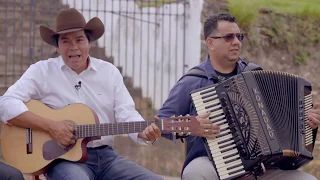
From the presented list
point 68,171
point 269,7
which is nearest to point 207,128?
point 68,171

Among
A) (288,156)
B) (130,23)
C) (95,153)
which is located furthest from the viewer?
(130,23)

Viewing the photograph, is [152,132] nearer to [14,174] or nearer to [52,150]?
[52,150]

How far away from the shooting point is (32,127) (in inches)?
218

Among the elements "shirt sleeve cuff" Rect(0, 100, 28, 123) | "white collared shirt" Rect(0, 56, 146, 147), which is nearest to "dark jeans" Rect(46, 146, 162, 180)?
"white collared shirt" Rect(0, 56, 146, 147)

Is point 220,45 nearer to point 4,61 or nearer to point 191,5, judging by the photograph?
point 191,5

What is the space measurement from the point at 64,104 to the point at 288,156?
173 cm

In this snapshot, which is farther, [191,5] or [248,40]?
[248,40]

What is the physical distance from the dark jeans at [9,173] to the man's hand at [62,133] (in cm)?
40

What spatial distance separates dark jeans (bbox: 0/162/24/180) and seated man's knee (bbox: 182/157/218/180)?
3.92 ft

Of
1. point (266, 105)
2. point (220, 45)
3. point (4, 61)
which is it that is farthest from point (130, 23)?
point (266, 105)

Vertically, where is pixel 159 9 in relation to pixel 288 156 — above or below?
above

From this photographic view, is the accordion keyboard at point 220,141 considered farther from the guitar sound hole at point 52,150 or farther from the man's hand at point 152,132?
the guitar sound hole at point 52,150

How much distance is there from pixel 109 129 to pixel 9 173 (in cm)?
78

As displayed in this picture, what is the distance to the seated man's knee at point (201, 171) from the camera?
5.36 m
